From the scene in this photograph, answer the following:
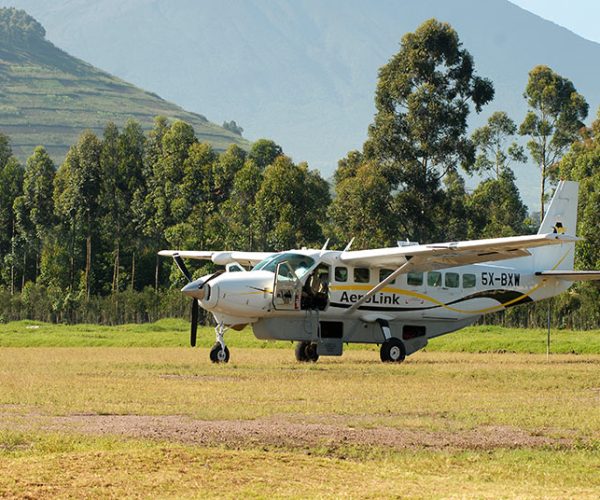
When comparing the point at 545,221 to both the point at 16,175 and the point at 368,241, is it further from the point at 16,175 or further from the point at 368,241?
the point at 16,175

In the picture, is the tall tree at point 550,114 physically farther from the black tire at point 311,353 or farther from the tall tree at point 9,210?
the black tire at point 311,353

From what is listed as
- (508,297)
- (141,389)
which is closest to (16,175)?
(508,297)

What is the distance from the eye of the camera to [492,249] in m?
28.5

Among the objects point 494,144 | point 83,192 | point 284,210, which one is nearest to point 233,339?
point 284,210

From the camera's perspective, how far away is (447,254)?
29.4m

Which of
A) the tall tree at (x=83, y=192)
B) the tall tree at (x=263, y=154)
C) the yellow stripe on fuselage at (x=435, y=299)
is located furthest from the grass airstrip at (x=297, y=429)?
the tall tree at (x=263, y=154)

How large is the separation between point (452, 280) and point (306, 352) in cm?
444

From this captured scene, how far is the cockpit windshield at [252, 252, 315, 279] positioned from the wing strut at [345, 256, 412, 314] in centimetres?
177

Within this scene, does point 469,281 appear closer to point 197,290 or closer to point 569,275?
point 569,275

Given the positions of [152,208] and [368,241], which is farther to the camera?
[152,208]

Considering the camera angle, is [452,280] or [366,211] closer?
[452,280]

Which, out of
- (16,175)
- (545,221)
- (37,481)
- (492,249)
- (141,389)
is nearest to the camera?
(37,481)

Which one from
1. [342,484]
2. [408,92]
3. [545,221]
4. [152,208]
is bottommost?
[342,484]

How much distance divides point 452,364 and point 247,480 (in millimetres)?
19290
